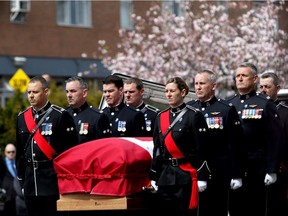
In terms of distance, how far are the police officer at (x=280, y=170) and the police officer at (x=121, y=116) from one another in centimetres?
165

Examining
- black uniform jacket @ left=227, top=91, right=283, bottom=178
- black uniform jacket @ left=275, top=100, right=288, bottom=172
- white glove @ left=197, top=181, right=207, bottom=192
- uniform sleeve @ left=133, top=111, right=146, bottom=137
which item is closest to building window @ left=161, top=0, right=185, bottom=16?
uniform sleeve @ left=133, top=111, right=146, bottom=137

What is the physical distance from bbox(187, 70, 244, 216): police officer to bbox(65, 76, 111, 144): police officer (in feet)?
4.93

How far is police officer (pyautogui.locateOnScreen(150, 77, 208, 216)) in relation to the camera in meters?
10.4

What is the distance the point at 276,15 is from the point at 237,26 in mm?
1525

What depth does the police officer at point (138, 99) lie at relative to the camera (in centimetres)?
1252

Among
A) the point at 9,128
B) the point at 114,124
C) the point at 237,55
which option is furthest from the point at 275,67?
the point at 114,124

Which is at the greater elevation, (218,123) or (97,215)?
(218,123)

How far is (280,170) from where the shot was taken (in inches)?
457

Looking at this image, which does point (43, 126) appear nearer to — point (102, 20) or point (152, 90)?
point (152, 90)

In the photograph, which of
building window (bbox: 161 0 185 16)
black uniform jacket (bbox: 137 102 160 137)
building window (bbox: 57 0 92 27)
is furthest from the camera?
building window (bbox: 57 0 92 27)

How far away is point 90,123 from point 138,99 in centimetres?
97

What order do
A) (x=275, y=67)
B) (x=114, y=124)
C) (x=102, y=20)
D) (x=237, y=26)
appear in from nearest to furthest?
(x=114, y=124), (x=275, y=67), (x=237, y=26), (x=102, y=20)

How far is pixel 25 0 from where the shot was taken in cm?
3144

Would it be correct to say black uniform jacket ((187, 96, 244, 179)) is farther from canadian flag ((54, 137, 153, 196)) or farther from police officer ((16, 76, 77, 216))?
police officer ((16, 76, 77, 216))
